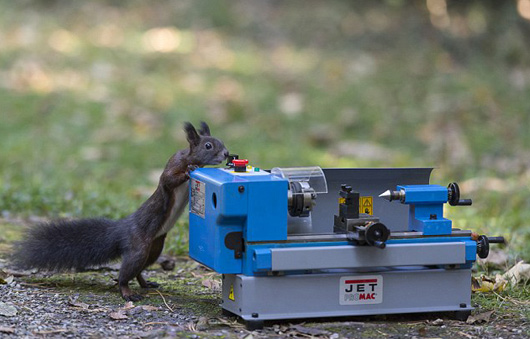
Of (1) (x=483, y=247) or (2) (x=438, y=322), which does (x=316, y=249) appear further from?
(1) (x=483, y=247)

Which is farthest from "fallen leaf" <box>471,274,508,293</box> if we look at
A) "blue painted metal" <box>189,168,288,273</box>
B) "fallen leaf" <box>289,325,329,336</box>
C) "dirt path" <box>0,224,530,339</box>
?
"blue painted metal" <box>189,168,288,273</box>

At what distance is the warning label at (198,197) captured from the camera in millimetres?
4148

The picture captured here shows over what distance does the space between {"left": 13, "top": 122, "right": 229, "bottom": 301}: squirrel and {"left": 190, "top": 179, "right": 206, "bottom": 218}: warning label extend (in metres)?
0.21

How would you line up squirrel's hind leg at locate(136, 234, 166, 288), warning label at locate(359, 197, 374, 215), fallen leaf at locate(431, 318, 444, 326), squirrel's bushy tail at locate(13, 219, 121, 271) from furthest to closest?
squirrel's hind leg at locate(136, 234, 166, 288) → squirrel's bushy tail at locate(13, 219, 121, 271) → warning label at locate(359, 197, 374, 215) → fallen leaf at locate(431, 318, 444, 326)

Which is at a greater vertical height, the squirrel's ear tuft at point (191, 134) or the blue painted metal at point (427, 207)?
the squirrel's ear tuft at point (191, 134)

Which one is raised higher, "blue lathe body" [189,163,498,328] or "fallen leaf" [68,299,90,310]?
"blue lathe body" [189,163,498,328]

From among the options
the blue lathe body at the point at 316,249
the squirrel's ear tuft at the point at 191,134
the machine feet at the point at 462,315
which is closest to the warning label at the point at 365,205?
the blue lathe body at the point at 316,249

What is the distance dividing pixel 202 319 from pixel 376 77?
7.31 m

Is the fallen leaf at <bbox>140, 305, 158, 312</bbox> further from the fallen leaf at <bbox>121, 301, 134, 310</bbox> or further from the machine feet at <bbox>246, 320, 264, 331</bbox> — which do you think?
the machine feet at <bbox>246, 320, 264, 331</bbox>

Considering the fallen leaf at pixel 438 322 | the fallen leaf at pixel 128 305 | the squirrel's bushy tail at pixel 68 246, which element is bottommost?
the fallen leaf at pixel 438 322

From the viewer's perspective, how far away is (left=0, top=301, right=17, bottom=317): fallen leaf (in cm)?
404

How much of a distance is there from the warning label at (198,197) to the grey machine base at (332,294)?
34cm

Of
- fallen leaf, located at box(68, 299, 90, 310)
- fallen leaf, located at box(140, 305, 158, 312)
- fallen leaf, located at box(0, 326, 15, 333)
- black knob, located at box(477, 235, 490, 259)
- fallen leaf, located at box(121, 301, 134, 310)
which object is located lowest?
fallen leaf, located at box(140, 305, 158, 312)

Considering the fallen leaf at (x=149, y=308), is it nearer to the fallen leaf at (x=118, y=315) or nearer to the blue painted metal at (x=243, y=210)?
the fallen leaf at (x=118, y=315)
